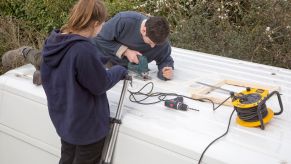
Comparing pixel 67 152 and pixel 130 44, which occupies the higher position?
pixel 130 44

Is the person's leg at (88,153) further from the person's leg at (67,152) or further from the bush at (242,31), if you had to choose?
the bush at (242,31)

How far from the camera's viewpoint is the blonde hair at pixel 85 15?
2084 mm

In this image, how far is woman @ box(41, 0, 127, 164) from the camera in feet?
6.75

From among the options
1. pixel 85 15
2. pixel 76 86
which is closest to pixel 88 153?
pixel 76 86

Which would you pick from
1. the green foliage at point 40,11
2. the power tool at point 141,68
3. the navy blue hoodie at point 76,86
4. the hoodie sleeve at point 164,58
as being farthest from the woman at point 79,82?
the green foliage at point 40,11

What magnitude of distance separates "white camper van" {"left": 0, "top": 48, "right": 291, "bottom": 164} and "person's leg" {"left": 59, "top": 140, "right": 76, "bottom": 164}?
0.76ft

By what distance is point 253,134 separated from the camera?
2139 mm

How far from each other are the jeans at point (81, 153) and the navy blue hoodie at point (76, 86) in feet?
0.19

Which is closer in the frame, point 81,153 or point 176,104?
point 81,153

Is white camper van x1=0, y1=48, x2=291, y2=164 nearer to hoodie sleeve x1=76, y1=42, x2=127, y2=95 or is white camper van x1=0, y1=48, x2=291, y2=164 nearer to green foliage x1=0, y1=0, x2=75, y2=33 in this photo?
hoodie sleeve x1=76, y1=42, x2=127, y2=95

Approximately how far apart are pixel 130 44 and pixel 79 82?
1.11 m

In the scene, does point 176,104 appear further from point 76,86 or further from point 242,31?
point 242,31

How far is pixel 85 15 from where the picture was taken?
6.81 feet

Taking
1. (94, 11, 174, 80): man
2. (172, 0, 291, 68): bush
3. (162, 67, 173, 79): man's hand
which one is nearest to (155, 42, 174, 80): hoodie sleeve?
(94, 11, 174, 80): man
